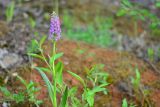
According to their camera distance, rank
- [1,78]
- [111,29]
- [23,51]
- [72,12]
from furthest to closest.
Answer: [72,12]
[111,29]
[23,51]
[1,78]

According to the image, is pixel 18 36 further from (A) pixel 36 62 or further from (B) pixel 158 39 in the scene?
(B) pixel 158 39

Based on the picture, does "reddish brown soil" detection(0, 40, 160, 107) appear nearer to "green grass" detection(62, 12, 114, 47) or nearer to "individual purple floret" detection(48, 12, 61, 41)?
"individual purple floret" detection(48, 12, 61, 41)

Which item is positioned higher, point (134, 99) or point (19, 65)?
point (19, 65)

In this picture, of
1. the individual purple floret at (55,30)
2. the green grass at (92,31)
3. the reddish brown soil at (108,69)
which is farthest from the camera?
the green grass at (92,31)

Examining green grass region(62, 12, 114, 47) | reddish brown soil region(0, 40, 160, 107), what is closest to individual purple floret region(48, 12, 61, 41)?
reddish brown soil region(0, 40, 160, 107)

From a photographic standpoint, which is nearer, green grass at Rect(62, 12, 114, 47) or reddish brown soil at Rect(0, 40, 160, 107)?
reddish brown soil at Rect(0, 40, 160, 107)

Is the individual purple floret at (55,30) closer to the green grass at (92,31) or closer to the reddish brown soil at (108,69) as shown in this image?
the reddish brown soil at (108,69)

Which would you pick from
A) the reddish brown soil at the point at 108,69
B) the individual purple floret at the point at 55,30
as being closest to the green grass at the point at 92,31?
the reddish brown soil at the point at 108,69

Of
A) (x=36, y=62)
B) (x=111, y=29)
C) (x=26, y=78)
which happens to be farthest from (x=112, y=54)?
(x=111, y=29)
